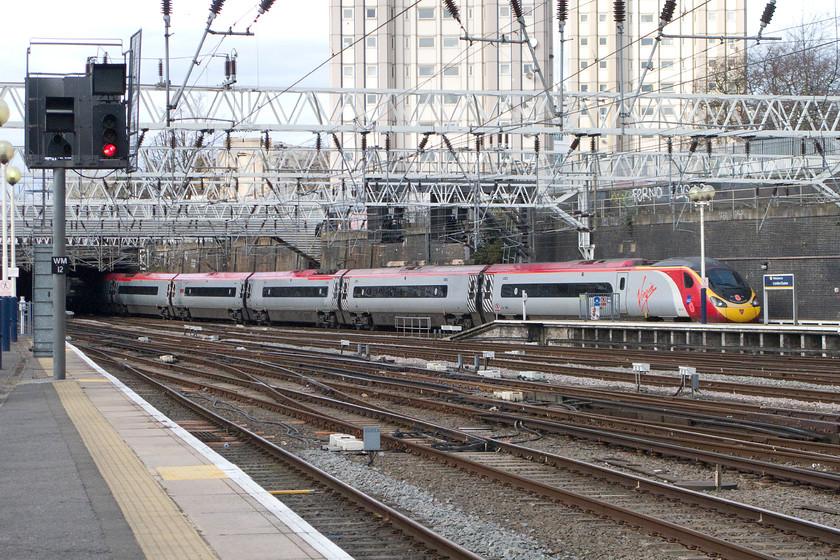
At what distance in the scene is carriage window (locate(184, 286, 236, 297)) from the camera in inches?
2154

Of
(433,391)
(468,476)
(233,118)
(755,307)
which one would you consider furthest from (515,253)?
(468,476)

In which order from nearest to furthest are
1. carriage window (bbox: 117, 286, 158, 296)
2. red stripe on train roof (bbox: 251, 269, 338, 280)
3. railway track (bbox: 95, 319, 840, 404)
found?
1. railway track (bbox: 95, 319, 840, 404)
2. red stripe on train roof (bbox: 251, 269, 338, 280)
3. carriage window (bbox: 117, 286, 158, 296)

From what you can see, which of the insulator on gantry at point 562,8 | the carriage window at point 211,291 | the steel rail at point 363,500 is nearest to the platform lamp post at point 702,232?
the insulator on gantry at point 562,8

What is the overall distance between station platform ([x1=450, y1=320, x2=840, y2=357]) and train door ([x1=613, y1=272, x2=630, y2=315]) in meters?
1.03

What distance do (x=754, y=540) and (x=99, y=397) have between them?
12.7 m

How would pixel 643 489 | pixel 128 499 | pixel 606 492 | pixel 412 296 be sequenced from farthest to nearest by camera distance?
pixel 412 296, pixel 606 492, pixel 643 489, pixel 128 499

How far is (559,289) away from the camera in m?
36.8

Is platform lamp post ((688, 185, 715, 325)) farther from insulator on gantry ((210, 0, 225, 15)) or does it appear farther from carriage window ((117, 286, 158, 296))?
carriage window ((117, 286, 158, 296))

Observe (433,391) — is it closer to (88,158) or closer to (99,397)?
(99,397)

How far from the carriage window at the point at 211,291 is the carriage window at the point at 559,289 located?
2090 cm

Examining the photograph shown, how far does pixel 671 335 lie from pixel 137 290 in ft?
138

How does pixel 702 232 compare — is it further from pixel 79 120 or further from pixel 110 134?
pixel 79 120

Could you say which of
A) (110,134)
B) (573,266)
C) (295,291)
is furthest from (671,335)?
(295,291)

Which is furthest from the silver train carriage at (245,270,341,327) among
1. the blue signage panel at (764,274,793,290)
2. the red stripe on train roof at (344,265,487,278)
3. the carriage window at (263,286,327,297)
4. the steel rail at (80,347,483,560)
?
the steel rail at (80,347,483,560)
